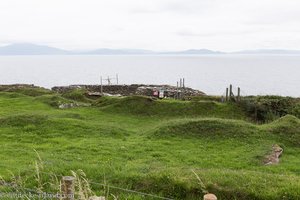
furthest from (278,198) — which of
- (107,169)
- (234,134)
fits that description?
(234,134)

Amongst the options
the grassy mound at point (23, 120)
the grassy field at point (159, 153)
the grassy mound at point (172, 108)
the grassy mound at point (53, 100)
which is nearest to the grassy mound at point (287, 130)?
the grassy field at point (159, 153)

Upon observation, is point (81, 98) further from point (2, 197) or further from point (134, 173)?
point (2, 197)

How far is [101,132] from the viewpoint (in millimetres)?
23188

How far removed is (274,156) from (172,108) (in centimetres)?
1503

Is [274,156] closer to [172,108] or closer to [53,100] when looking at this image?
[172,108]

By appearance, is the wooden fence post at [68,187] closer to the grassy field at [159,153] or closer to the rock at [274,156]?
the grassy field at [159,153]

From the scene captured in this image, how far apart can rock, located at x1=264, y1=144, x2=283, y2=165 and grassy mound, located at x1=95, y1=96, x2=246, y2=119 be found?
438 inches

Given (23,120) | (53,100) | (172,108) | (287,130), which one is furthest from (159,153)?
(53,100)

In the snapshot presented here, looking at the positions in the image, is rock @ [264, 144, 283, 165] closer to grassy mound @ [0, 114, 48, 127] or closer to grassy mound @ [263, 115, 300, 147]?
grassy mound @ [263, 115, 300, 147]

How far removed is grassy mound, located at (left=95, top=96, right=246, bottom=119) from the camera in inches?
1229

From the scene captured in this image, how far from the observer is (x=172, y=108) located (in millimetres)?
32500

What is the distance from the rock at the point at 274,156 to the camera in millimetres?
17188

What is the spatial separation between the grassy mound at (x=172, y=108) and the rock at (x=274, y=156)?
11133 mm

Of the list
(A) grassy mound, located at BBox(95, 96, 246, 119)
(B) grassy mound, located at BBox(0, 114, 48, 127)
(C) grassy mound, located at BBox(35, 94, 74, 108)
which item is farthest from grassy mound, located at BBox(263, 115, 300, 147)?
(C) grassy mound, located at BBox(35, 94, 74, 108)
